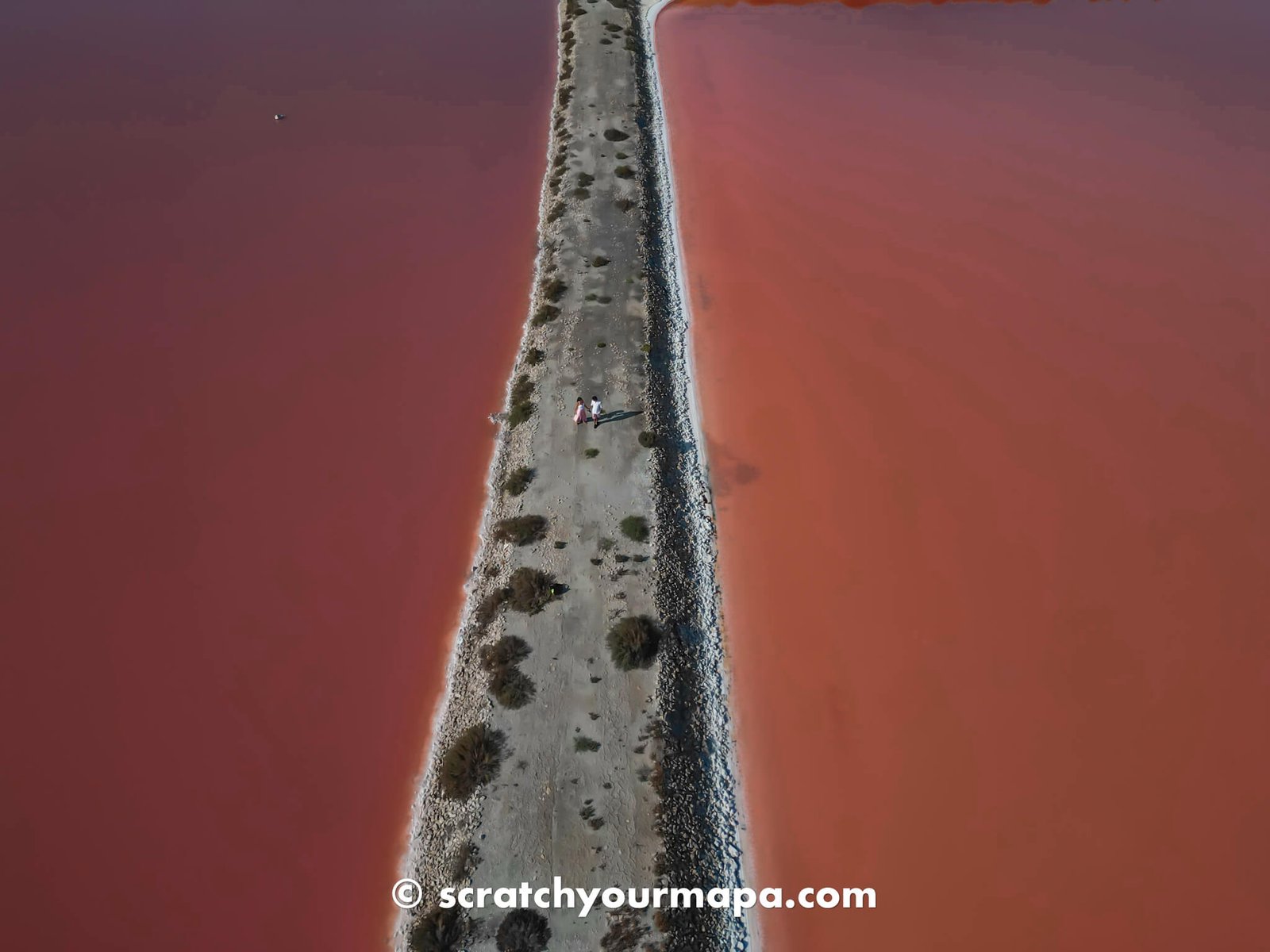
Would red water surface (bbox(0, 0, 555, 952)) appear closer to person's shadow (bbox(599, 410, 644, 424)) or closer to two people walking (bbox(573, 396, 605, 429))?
two people walking (bbox(573, 396, 605, 429))

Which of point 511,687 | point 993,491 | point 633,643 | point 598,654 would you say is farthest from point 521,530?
point 993,491

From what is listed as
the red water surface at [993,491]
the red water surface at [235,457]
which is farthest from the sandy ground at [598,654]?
the red water surface at [235,457]

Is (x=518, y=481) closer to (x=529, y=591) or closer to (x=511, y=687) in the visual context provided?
(x=529, y=591)

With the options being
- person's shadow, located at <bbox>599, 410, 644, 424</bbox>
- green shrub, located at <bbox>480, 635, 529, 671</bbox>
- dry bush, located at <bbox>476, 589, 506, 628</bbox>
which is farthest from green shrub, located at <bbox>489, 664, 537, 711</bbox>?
person's shadow, located at <bbox>599, 410, 644, 424</bbox>

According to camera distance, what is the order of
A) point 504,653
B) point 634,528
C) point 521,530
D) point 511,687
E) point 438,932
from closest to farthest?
point 438,932 < point 511,687 < point 504,653 < point 521,530 < point 634,528

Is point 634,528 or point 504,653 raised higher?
point 634,528

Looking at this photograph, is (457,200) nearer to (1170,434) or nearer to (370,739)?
(370,739)

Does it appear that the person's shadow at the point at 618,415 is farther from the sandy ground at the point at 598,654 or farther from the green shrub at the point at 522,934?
the green shrub at the point at 522,934
